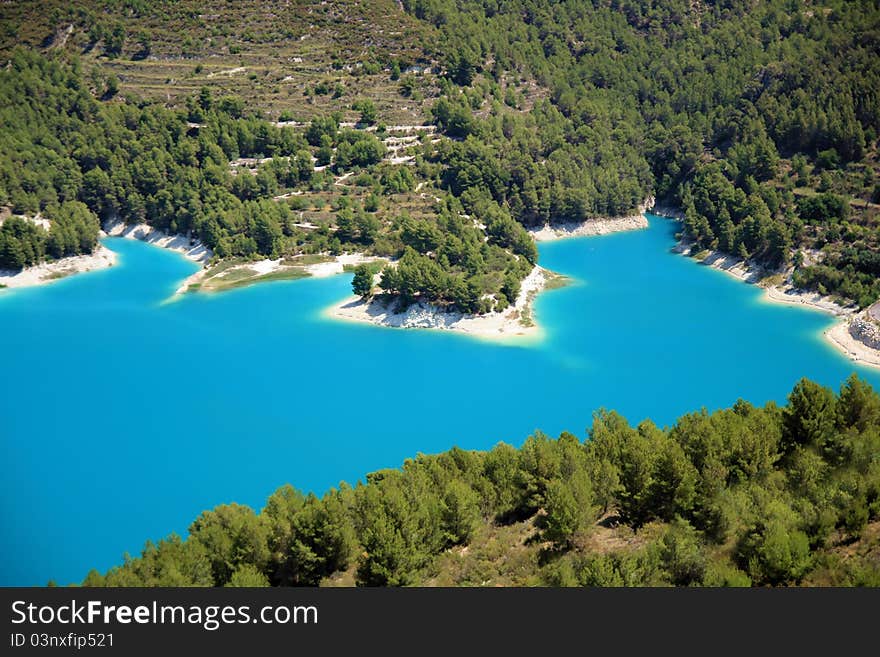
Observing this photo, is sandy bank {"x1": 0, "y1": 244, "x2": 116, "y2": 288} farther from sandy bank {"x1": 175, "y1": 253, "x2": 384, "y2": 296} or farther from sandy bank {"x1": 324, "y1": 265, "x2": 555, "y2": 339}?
sandy bank {"x1": 324, "y1": 265, "x2": 555, "y2": 339}

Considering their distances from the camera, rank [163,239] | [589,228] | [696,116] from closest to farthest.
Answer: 1. [163,239]
2. [589,228]
3. [696,116]

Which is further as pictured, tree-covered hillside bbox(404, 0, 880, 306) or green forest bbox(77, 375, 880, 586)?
tree-covered hillside bbox(404, 0, 880, 306)

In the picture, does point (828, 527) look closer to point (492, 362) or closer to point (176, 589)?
point (176, 589)

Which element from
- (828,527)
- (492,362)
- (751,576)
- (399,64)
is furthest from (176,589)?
(399,64)

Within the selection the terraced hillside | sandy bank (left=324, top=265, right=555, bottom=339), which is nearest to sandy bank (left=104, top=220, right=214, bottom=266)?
the terraced hillside

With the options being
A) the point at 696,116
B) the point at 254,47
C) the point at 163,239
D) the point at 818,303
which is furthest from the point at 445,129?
the point at 818,303

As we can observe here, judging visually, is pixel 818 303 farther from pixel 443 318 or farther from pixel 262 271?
pixel 262 271
